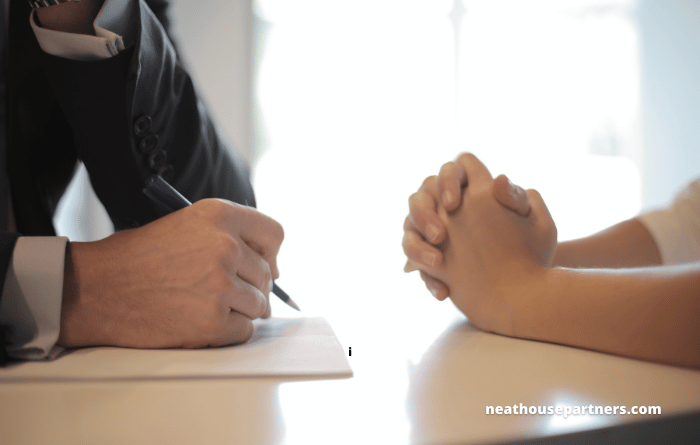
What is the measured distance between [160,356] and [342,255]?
7.17ft

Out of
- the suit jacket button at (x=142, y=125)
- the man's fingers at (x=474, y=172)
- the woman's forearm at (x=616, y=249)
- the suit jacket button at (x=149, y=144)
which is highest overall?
the suit jacket button at (x=142, y=125)

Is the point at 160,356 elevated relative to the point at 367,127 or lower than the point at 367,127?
lower

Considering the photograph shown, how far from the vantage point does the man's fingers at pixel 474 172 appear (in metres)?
0.53

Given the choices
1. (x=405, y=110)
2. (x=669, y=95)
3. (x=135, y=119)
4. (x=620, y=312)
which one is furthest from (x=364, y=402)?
(x=669, y=95)

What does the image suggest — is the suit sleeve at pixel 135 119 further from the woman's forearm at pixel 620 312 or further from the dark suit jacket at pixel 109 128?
the woman's forearm at pixel 620 312

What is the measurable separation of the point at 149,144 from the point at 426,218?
0.40 metres

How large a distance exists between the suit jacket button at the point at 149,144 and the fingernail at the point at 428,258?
0.41 m

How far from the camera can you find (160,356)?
0.38m

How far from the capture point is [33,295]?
0.39 meters

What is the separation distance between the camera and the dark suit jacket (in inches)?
20.8

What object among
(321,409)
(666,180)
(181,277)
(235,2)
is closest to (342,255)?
(235,2)

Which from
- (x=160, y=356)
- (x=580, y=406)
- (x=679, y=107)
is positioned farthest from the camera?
(x=679, y=107)

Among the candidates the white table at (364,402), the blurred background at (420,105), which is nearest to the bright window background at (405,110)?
the blurred background at (420,105)

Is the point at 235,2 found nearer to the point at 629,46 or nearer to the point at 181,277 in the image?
the point at 181,277
